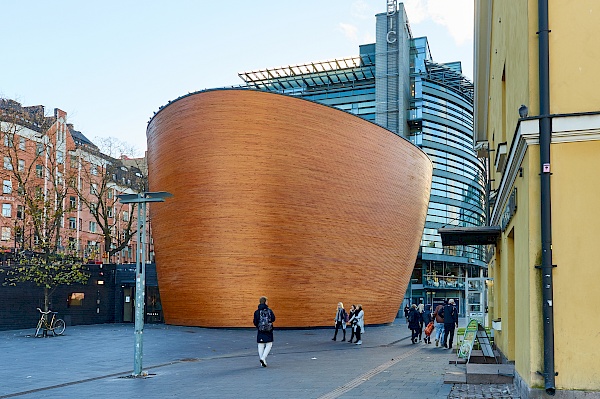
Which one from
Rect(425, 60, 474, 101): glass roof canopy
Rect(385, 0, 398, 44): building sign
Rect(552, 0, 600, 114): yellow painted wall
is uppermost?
Rect(385, 0, 398, 44): building sign

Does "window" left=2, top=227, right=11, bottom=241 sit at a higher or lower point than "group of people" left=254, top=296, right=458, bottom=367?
higher

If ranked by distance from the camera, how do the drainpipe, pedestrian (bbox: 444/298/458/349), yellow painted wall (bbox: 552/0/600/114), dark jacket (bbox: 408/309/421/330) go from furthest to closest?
dark jacket (bbox: 408/309/421/330) < pedestrian (bbox: 444/298/458/349) < yellow painted wall (bbox: 552/0/600/114) < the drainpipe

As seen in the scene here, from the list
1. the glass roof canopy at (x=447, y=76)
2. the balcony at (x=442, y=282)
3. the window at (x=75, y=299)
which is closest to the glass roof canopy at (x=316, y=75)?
the glass roof canopy at (x=447, y=76)

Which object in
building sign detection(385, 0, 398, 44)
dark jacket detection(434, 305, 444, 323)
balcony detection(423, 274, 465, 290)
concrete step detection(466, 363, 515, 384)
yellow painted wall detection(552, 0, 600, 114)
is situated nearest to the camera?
yellow painted wall detection(552, 0, 600, 114)

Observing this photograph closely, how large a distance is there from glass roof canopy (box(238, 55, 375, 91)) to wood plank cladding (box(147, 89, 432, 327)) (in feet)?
101

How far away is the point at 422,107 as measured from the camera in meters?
60.6

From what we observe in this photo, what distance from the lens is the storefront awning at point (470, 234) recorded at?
13688 millimetres

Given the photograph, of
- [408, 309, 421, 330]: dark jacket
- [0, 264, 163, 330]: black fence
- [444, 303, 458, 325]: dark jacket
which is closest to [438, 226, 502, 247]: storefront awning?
[444, 303, 458, 325]: dark jacket

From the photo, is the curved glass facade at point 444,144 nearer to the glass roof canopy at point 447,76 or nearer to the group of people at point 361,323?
the glass roof canopy at point 447,76

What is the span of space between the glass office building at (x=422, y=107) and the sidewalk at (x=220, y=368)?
35559 millimetres

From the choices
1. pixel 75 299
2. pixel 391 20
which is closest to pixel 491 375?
pixel 75 299

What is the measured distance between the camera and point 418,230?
123ft

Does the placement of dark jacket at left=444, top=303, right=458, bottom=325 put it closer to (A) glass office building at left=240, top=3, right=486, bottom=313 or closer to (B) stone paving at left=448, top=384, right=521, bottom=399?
(B) stone paving at left=448, top=384, right=521, bottom=399

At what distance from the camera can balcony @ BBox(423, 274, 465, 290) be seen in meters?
59.6
